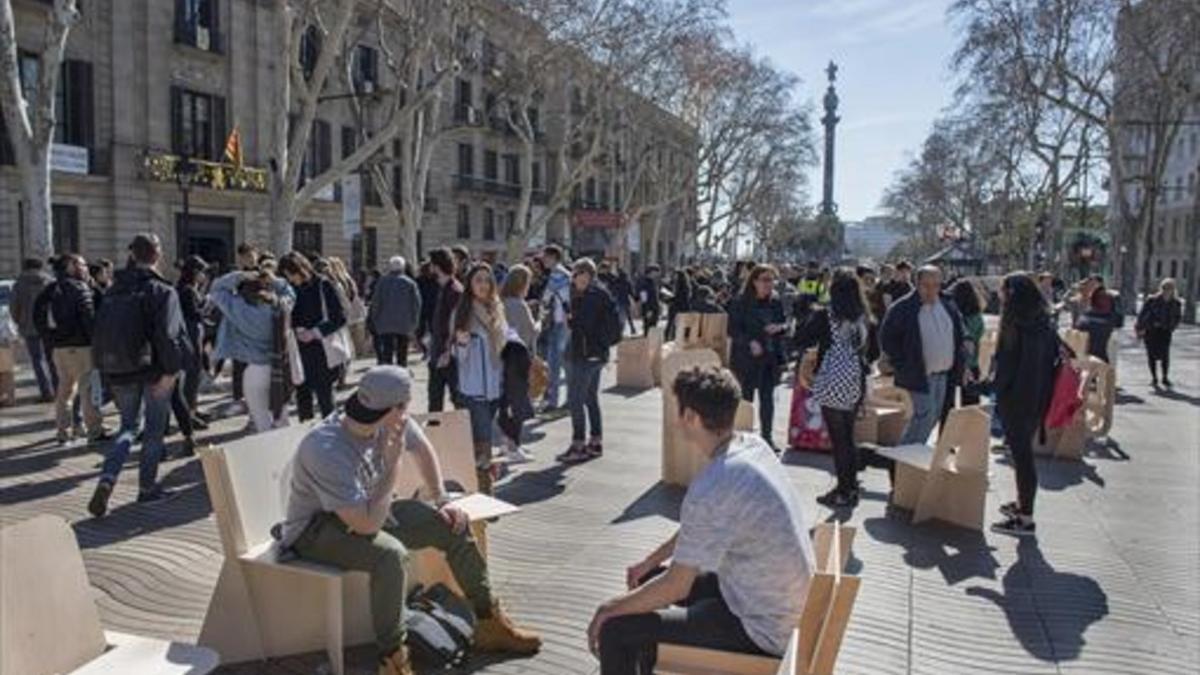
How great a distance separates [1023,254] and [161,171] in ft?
218

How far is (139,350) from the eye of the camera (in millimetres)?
6809

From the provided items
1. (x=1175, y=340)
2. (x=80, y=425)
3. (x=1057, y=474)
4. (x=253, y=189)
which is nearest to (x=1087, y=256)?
(x=1175, y=340)

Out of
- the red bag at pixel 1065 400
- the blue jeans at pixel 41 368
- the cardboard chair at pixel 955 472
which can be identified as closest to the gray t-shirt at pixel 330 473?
the cardboard chair at pixel 955 472

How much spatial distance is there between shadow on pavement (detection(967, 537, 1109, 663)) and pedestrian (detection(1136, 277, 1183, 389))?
10.7 meters

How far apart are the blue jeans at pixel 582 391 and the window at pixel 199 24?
26.3m

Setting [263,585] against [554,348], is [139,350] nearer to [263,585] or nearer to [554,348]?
[263,585]

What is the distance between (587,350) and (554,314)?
2965 millimetres

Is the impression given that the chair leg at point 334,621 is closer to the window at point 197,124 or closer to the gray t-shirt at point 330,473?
the gray t-shirt at point 330,473

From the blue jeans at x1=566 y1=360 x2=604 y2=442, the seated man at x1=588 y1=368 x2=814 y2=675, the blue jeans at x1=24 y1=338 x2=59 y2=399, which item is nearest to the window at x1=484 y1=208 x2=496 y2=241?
the blue jeans at x1=24 y1=338 x2=59 y2=399

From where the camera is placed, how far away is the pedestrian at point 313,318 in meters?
8.86

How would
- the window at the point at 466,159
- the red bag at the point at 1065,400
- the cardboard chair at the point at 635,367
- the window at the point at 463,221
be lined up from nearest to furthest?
the red bag at the point at 1065,400 → the cardboard chair at the point at 635,367 → the window at the point at 463,221 → the window at the point at 466,159

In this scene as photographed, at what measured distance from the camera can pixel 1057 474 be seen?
8.92 metres

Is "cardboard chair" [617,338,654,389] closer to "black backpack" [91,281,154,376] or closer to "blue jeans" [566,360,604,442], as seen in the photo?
"blue jeans" [566,360,604,442]

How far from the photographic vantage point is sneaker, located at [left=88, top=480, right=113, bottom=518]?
6613 mm
